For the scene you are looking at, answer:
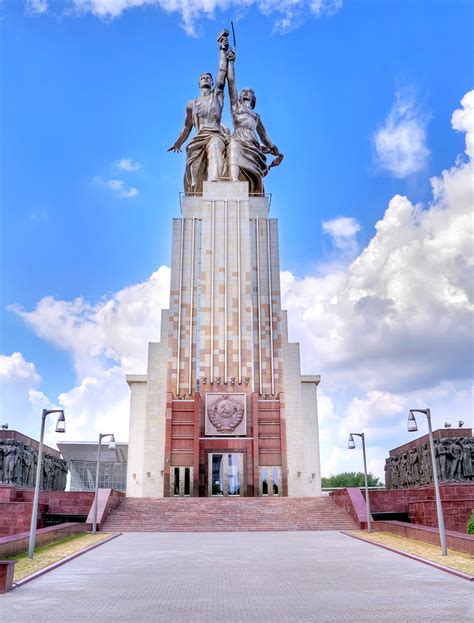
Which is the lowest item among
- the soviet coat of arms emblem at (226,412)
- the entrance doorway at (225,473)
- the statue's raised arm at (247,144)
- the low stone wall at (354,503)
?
the low stone wall at (354,503)

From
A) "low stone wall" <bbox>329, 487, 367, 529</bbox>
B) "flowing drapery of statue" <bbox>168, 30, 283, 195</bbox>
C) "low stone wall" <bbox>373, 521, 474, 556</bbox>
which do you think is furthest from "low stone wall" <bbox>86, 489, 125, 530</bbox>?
"flowing drapery of statue" <bbox>168, 30, 283, 195</bbox>

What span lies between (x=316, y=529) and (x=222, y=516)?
4.02 m

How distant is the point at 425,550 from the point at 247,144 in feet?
125

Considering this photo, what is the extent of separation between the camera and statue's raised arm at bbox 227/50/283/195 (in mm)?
46531

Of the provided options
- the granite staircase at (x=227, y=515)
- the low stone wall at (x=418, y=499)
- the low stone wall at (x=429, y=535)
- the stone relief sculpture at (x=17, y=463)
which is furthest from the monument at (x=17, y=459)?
the low stone wall at (x=429, y=535)

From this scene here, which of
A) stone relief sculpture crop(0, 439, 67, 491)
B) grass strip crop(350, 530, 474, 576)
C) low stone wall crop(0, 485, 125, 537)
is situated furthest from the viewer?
stone relief sculpture crop(0, 439, 67, 491)

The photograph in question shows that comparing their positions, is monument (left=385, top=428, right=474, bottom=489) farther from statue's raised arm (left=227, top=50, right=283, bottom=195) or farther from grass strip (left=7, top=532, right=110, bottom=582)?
statue's raised arm (left=227, top=50, right=283, bottom=195)

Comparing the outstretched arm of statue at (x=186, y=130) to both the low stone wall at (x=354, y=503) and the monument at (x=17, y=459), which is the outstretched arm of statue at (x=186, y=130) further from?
the low stone wall at (x=354, y=503)

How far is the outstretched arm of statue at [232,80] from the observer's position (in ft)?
163

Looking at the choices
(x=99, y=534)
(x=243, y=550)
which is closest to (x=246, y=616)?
(x=243, y=550)

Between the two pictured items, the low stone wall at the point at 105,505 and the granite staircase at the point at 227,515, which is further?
the granite staircase at the point at 227,515

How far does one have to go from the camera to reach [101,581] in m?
11.0

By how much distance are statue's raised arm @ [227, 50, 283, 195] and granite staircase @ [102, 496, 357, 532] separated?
89.1 feet

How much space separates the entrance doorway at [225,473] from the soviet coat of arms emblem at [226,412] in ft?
5.22
